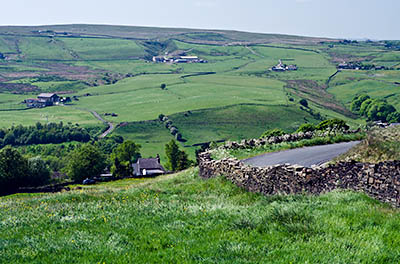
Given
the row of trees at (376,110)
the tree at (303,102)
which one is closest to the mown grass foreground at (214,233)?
the row of trees at (376,110)

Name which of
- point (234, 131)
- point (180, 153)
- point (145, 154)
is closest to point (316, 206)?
point (180, 153)

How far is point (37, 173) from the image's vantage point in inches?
2980

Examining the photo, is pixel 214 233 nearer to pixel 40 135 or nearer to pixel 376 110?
pixel 40 135

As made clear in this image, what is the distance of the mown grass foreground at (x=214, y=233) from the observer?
408 inches

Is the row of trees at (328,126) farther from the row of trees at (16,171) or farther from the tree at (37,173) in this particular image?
the tree at (37,173)

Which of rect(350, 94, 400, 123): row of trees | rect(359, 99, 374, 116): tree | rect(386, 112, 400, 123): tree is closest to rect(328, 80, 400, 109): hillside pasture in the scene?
rect(350, 94, 400, 123): row of trees

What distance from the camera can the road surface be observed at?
27688 mm

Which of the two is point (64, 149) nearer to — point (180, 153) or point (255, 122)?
point (180, 153)

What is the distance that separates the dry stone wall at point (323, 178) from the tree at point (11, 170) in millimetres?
49872

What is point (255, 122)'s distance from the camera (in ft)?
493

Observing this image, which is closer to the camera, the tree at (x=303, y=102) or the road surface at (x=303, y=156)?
the road surface at (x=303, y=156)

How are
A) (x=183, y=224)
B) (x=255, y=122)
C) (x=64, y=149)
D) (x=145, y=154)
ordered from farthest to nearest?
(x=255, y=122) → (x=64, y=149) → (x=145, y=154) → (x=183, y=224)

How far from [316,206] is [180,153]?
84.5 meters

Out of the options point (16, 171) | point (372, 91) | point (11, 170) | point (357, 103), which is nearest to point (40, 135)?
point (16, 171)
